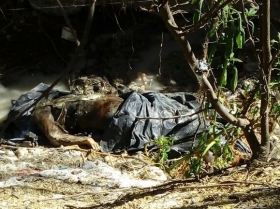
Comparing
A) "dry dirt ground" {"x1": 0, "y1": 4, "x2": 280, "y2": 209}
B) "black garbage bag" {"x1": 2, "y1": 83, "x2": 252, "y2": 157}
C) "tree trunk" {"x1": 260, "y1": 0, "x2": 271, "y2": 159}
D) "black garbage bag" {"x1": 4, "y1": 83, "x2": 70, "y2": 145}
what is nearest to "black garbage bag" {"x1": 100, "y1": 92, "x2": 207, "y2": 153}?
"black garbage bag" {"x1": 2, "y1": 83, "x2": 252, "y2": 157}

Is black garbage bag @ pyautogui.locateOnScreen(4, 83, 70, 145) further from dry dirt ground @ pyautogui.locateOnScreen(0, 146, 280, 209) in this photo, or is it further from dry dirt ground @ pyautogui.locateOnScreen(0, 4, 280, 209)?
dry dirt ground @ pyautogui.locateOnScreen(0, 146, 280, 209)

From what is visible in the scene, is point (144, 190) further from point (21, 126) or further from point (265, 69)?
point (21, 126)

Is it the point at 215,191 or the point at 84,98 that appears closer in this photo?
the point at 215,191

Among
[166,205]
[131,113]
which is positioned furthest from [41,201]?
[131,113]

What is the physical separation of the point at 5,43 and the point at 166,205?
19.6 feet

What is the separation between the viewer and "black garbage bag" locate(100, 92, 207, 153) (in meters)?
6.00

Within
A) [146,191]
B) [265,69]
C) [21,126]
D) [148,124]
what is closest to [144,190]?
[146,191]

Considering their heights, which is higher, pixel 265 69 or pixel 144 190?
pixel 265 69

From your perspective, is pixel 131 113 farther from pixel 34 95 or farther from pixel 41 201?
pixel 41 201

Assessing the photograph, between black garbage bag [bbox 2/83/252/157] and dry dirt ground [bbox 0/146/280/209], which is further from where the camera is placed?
black garbage bag [bbox 2/83/252/157]

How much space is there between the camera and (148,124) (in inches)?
244

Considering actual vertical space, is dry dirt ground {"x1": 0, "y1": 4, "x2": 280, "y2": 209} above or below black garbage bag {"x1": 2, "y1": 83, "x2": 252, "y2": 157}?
above

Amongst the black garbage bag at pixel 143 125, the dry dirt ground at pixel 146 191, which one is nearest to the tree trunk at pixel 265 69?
the dry dirt ground at pixel 146 191

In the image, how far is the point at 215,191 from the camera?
242cm
